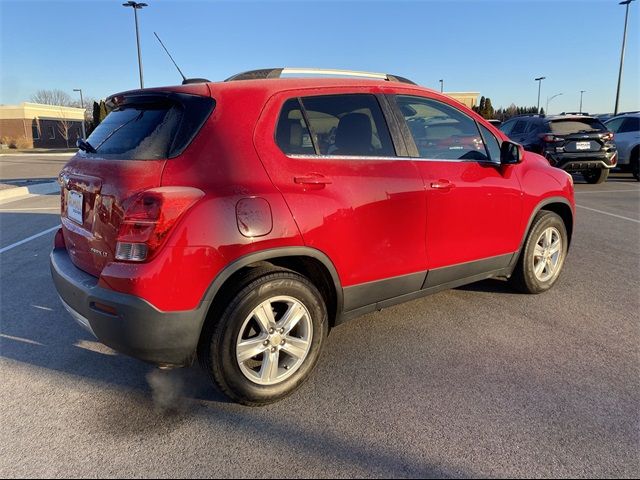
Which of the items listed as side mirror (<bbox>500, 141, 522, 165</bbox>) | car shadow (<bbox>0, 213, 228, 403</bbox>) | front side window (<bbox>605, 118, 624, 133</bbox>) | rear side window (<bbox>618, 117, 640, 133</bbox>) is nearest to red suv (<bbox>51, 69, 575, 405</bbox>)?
side mirror (<bbox>500, 141, 522, 165</bbox>)

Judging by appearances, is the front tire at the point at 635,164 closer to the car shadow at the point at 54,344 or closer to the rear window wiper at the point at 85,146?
the car shadow at the point at 54,344

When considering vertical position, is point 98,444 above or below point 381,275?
below

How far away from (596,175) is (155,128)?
1328 centimetres

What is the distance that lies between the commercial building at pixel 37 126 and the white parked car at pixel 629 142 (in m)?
57.3

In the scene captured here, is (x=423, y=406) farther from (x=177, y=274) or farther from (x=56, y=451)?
(x=56, y=451)

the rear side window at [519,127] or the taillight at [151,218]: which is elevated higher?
the rear side window at [519,127]

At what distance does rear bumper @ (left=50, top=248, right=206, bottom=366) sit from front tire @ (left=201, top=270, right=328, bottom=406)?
5.1 inches

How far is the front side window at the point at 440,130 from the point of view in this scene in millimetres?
3377

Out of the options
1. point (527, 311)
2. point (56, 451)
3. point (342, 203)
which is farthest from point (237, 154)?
point (527, 311)

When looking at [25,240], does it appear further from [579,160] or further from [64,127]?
[64,127]

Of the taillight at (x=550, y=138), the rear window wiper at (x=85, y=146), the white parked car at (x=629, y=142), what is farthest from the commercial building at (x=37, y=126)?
the rear window wiper at (x=85, y=146)

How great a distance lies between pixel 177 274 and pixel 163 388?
37.9 inches

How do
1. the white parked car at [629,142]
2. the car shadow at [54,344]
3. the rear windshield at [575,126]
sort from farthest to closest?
the white parked car at [629,142], the rear windshield at [575,126], the car shadow at [54,344]

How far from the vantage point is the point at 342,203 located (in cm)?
285
